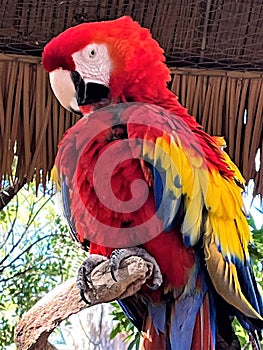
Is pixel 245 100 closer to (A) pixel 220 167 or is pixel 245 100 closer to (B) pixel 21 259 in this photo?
(A) pixel 220 167

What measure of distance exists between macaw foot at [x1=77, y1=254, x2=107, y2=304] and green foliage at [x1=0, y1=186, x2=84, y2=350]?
3.65 ft

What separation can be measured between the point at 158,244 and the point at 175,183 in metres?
0.09

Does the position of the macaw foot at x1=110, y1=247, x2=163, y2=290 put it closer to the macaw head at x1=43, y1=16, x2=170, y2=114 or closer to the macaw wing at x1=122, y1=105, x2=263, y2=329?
the macaw wing at x1=122, y1=105, x2=263, y2=329

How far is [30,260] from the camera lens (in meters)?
2.26

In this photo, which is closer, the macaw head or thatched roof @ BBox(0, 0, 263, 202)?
the macaw head

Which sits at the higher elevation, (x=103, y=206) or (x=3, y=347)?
(x=103, y=206)

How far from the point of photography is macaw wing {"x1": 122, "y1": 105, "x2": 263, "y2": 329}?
35.4 inches

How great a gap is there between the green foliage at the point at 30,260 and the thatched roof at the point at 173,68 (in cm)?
69

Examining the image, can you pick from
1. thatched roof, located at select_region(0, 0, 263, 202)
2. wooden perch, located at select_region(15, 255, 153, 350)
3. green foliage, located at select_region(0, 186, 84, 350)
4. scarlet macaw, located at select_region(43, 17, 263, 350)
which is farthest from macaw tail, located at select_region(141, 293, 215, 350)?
green foliage, located at select_region(0, 186, 84, 350)

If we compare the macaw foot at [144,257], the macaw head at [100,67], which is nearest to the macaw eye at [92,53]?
A: the macaw head at [100,67]

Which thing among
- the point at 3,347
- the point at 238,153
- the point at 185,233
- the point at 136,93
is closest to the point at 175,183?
the point at 185,233

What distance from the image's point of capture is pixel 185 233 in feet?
3.00

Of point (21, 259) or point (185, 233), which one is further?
point (21, 259)

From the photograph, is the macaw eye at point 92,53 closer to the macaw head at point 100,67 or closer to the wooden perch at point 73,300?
the macaw head at point 100,67
